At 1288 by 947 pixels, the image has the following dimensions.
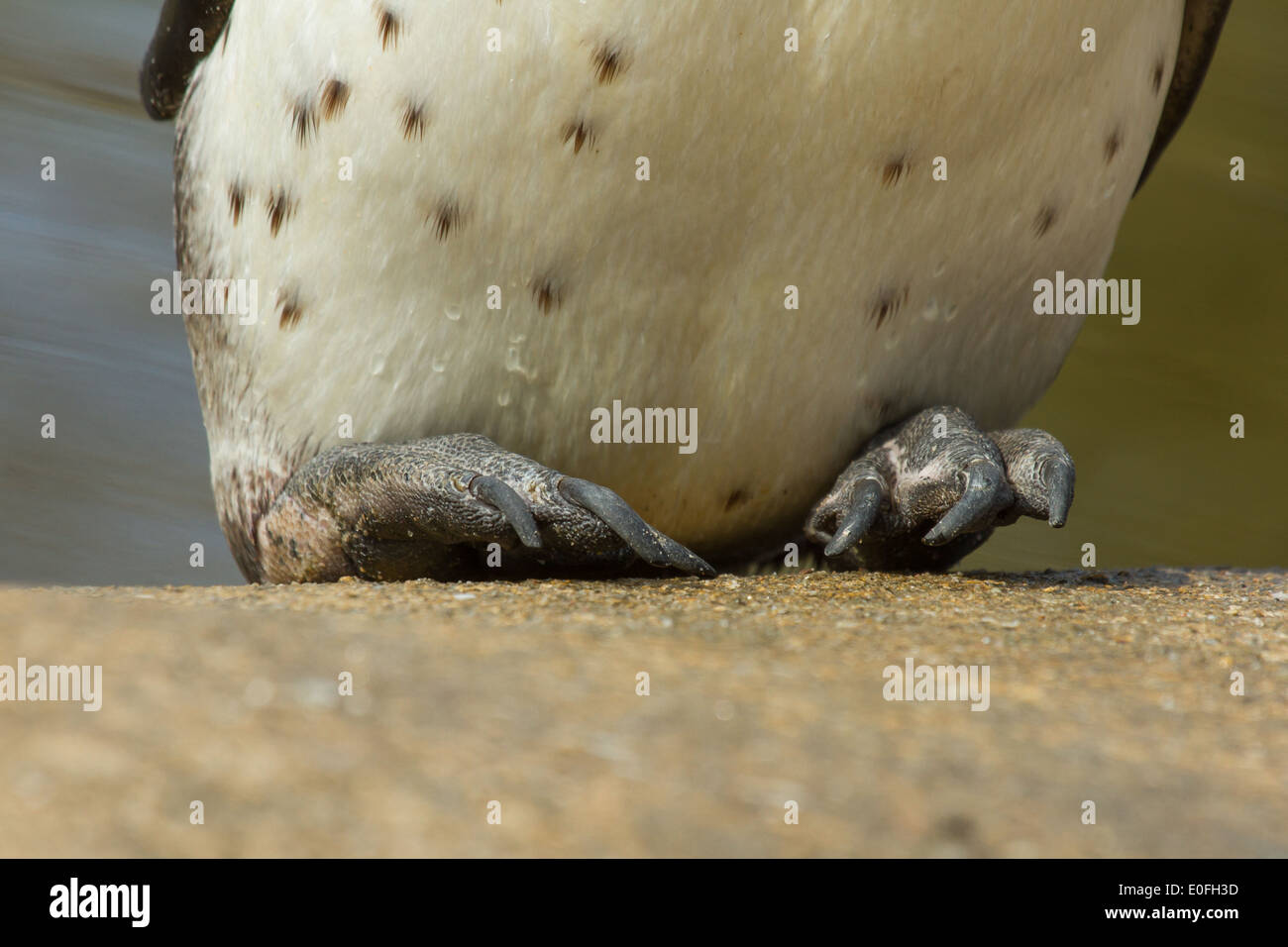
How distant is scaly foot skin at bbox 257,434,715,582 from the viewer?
2.97 feet

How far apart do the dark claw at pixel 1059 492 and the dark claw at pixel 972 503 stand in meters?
0.04

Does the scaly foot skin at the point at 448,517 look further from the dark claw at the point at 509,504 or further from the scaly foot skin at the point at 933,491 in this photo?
the scaly foot skin at the point at 933,491

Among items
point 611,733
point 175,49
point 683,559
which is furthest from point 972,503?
point 175,49

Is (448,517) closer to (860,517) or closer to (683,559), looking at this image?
(683,559)

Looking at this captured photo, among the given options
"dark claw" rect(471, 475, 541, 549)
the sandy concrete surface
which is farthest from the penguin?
the sandy concrete surface

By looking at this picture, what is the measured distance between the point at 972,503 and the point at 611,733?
20.4 inches

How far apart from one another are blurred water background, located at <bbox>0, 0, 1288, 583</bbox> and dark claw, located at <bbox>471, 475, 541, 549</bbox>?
151 centimetres

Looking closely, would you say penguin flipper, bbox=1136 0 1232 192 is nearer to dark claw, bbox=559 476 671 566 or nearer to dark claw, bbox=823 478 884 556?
dark claw, bbox=823 478 884 556

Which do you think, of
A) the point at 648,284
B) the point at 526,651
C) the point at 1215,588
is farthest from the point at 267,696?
the point at 1215,588

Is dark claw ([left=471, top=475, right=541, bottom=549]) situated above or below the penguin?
below

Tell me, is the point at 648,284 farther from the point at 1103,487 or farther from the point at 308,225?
the point at 1103,487
